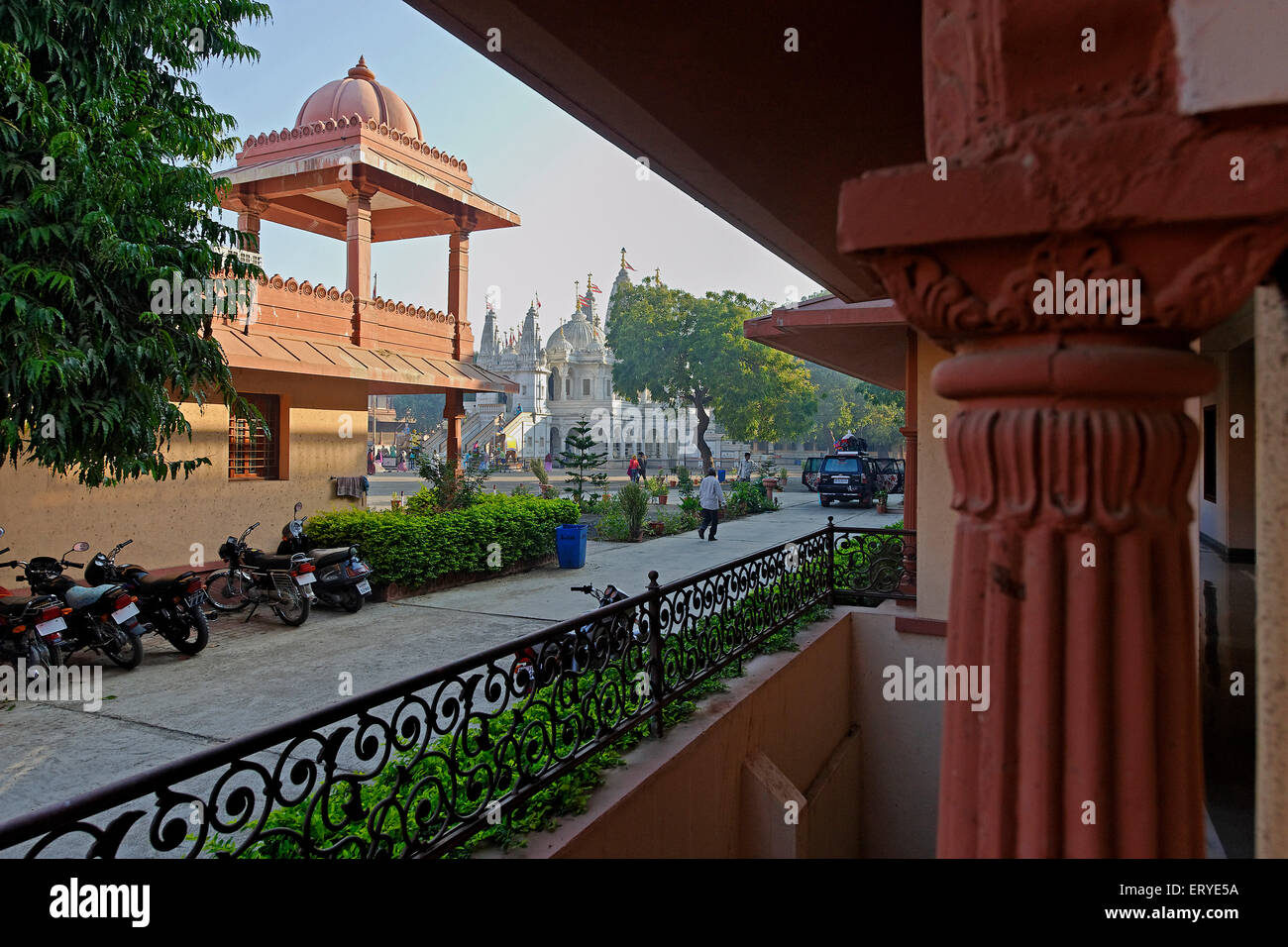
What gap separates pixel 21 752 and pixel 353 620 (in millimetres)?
4271

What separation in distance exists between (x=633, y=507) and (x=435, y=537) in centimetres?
692

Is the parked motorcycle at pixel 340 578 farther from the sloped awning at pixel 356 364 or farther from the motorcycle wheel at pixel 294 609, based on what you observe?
the sloped awning at pixel 356 364

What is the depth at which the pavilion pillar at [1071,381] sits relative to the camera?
3.81ft

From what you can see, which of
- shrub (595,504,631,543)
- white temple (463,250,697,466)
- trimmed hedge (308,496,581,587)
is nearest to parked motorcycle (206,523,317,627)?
trimmed hedge (308,496,581,587)

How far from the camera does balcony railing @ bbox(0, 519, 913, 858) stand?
7.48 feet

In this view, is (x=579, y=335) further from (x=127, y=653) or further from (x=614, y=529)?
(x=127, y=653)

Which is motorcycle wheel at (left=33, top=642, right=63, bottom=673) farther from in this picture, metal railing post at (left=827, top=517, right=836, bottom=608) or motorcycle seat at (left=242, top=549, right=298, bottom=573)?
metal railing post at (left=827, top=517, right=836, bottom=608)

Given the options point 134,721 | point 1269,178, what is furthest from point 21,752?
point 1269,178

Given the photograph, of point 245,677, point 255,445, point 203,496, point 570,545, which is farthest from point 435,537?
point 245,677

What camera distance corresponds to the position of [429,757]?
126 inches

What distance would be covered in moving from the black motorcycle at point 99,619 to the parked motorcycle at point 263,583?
185 cm

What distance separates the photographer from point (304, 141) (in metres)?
13.6
